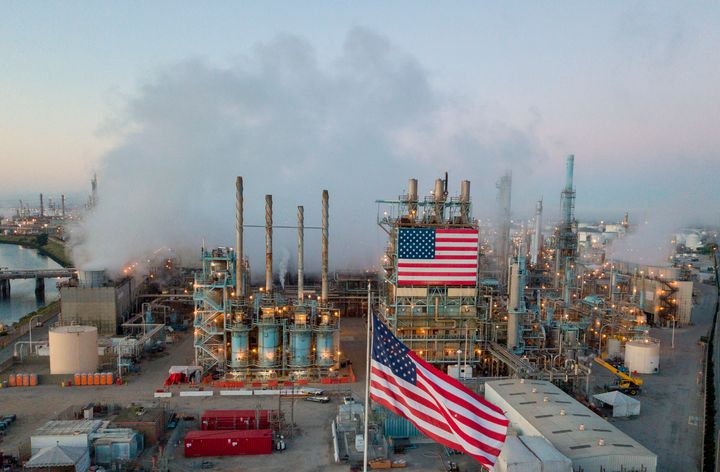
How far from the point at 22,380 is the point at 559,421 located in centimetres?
3517

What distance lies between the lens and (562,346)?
42.0 m

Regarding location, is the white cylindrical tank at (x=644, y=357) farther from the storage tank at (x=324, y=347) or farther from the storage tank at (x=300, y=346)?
the storage tank at (x=300, y=346)

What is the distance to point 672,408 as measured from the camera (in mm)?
34469

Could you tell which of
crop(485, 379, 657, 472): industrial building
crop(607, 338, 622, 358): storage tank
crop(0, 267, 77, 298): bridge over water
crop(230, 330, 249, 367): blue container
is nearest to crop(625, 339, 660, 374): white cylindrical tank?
crop(607, 338, 622, 358): storage tank

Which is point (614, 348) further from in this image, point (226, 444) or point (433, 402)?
point (433, 402)

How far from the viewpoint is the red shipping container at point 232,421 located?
29828 millimetres

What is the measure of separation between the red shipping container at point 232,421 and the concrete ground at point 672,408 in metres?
20.5

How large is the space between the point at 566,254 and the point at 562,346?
19.9 meters

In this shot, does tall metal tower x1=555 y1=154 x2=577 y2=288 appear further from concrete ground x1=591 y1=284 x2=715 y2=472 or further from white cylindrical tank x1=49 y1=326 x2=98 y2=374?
white cylindrical tank x1=49 y1=326 x2=98 y2=374

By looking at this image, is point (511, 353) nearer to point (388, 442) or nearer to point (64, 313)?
point (388, 442)

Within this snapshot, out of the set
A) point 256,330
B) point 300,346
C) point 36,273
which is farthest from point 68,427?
point 36,273

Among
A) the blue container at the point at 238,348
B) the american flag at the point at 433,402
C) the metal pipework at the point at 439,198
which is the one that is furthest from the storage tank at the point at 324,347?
the american flag at the point at 433,402

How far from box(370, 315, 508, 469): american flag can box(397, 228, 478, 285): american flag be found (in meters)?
26.5

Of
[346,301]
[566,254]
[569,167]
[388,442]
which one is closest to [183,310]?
[346,301]
